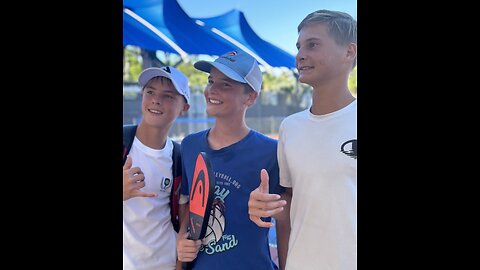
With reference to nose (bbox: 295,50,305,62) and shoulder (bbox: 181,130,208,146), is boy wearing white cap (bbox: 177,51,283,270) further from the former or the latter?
nose (bbox: 295,50,305,62)

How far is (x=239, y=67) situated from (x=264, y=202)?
1.50ft

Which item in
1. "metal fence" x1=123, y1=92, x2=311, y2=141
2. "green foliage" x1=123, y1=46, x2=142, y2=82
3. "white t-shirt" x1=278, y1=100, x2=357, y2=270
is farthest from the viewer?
"green foliage" x1=123, y1=46, x2=142, y2=82

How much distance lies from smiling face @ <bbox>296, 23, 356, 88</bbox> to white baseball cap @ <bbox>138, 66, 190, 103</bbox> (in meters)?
0.45

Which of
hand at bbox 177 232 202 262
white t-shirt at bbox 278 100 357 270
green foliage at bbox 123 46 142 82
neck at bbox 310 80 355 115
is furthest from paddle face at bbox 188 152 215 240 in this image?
green foliage at bbox 123 46 142 82

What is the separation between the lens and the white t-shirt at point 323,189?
112 cm

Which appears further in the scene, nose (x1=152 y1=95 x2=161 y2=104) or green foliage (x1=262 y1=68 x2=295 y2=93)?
green foliage (x1=262 y1=68 x2=295 y2=93)

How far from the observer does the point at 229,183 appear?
1.26 m

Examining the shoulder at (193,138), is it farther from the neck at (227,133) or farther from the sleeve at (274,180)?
the sleeve at (274,180)

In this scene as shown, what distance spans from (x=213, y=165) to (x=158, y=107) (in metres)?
0.31

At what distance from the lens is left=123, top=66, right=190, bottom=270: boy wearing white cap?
4.52ft

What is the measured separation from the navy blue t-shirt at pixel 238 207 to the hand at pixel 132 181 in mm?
253

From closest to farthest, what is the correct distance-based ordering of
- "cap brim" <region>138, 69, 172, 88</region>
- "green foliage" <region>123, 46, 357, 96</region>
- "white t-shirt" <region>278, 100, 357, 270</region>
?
"white t-shirt" <region>278, 100, 357, 270</region> < "cap brim" <region>138, 69, 172, 88</region> < "green foliage" <region>123, 46, 357, 96</region>

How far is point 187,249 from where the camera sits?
1.30 metres
